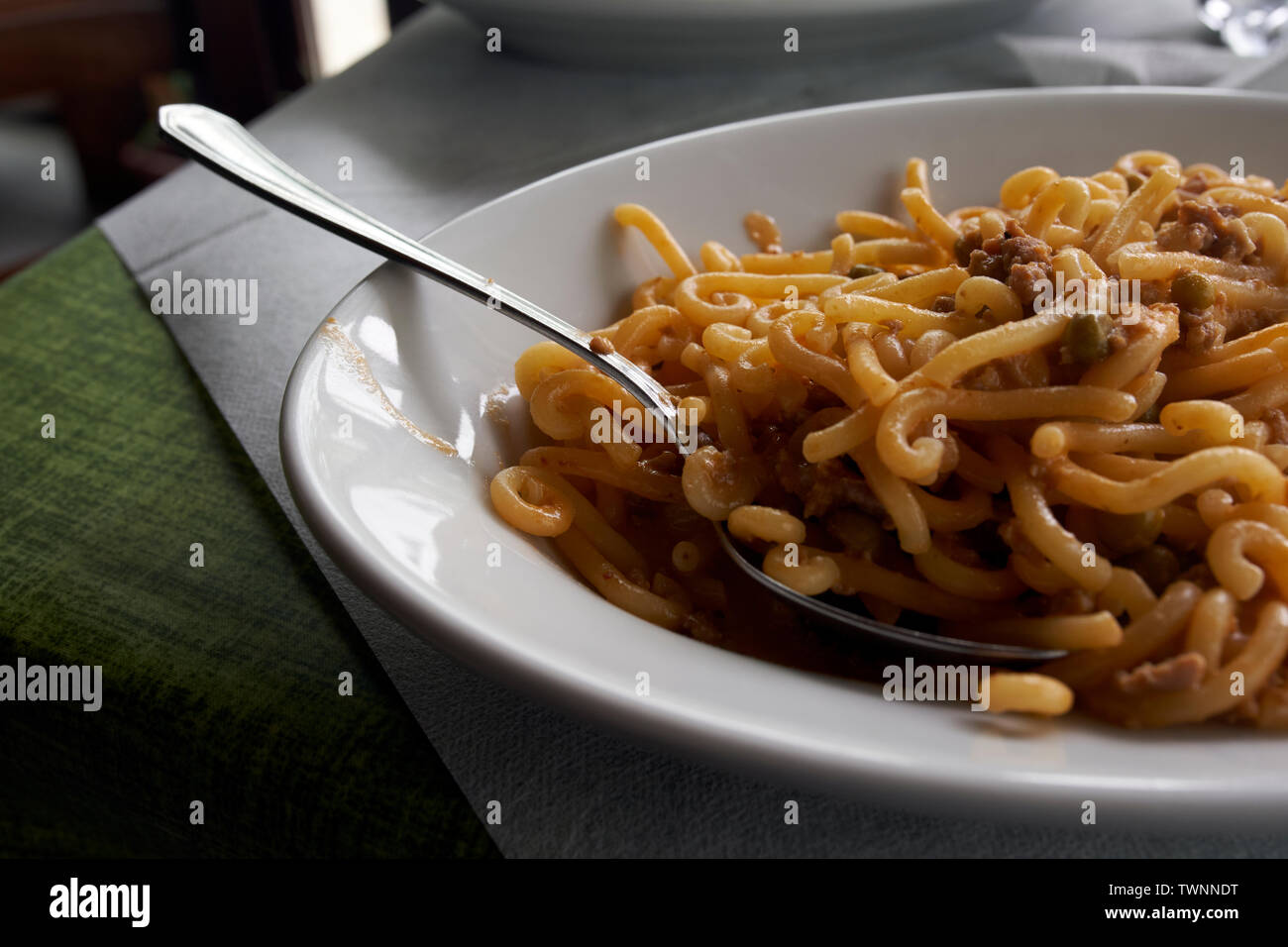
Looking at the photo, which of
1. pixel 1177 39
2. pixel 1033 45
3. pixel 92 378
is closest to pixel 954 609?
pixel 92 378

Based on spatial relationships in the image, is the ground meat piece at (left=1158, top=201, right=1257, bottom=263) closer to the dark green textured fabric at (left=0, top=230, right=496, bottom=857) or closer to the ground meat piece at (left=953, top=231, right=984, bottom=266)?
the ground meat piece at (left=953, top=231, right=984, bottom=266)

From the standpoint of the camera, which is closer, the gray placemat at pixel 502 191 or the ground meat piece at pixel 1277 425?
the gray placemat at pixel 502 191

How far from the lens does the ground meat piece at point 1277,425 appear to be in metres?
1.48

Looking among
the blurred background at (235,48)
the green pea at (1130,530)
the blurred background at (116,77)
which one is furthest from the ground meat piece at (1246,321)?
the blurred background at (116,77)

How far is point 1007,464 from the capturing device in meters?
1.47

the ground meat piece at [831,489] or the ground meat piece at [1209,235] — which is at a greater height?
the ground meat piece at [1209,235]

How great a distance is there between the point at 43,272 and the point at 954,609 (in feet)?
6.54

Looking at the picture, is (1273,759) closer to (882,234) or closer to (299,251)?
(882,234)

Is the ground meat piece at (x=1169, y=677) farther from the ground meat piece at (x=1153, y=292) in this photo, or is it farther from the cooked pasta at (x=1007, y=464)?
the ground meat piece at (x=1153, y=292)

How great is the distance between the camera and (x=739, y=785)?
4.54 ft

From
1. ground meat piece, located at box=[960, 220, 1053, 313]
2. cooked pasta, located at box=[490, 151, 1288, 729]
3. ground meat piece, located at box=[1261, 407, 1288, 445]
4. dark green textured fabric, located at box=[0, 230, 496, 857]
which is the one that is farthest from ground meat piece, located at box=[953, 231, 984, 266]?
dark green textured fabric, located at box=[0, 230, 496, 857]

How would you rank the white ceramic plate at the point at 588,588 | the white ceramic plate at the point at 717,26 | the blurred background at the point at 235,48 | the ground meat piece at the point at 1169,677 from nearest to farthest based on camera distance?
the white ceramic plate at the point at 588,588, the ground meat piece at the point at 1169,677, the white ceramic plate at the point at 717,26, the blurred background at the point at 235,48

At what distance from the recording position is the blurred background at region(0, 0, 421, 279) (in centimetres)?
477

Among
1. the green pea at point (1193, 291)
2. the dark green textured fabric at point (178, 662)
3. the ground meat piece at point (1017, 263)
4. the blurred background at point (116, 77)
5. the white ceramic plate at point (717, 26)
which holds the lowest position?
the dark green textured fabric at point (178, 662)
